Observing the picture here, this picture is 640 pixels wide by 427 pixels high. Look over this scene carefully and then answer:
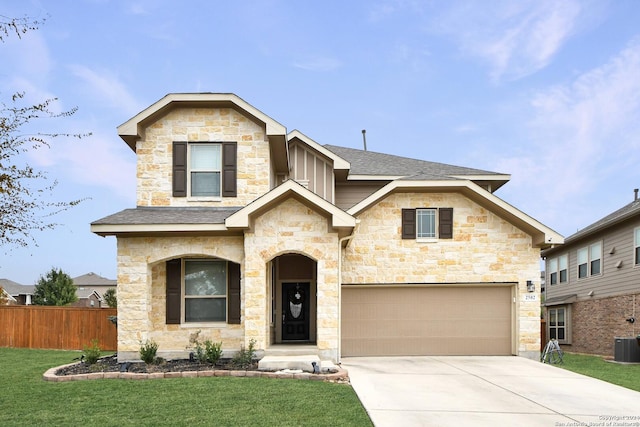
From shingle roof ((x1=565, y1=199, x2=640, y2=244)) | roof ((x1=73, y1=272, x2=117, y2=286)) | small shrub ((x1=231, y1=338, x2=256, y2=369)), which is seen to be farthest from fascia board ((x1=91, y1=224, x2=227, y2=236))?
roof ((x1=73, y1=272, x2=117, y2=286))

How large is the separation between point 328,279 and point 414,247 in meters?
4.01

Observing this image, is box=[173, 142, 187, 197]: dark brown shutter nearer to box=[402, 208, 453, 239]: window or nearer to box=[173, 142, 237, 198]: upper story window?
box=[173, 142, 237, 198]: upper story window

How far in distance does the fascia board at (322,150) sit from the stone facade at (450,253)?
1.74 metres

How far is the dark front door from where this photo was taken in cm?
1695

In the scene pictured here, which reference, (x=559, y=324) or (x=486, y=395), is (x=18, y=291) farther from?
(x=486, y=395)

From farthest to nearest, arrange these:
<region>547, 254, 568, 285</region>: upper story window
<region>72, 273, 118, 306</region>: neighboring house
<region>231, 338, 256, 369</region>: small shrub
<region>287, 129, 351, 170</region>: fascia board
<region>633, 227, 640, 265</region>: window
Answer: <region>72, 273, 118, 306</region>: neighboring house
<region>547, 254, 568, 285</region>: upper story window
<region>633, 227, 640, 265</region>: window
<region>287, 129, 351, 170</region>: fascia board
<region>231, 338, 256, 369</region>: small shrub

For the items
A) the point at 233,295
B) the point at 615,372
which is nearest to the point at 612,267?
the point at 615,372

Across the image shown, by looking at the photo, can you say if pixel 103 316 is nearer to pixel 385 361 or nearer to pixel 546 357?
pixel 385 361

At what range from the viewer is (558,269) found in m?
26.7

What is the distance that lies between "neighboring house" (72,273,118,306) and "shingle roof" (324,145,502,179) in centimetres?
5075

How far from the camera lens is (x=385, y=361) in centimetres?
1466

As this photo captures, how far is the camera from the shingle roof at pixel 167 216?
13.0m

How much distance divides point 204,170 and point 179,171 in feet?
2.03

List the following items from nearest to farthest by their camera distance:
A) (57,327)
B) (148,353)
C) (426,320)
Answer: (148,353) → (426,320) → (57,327)
